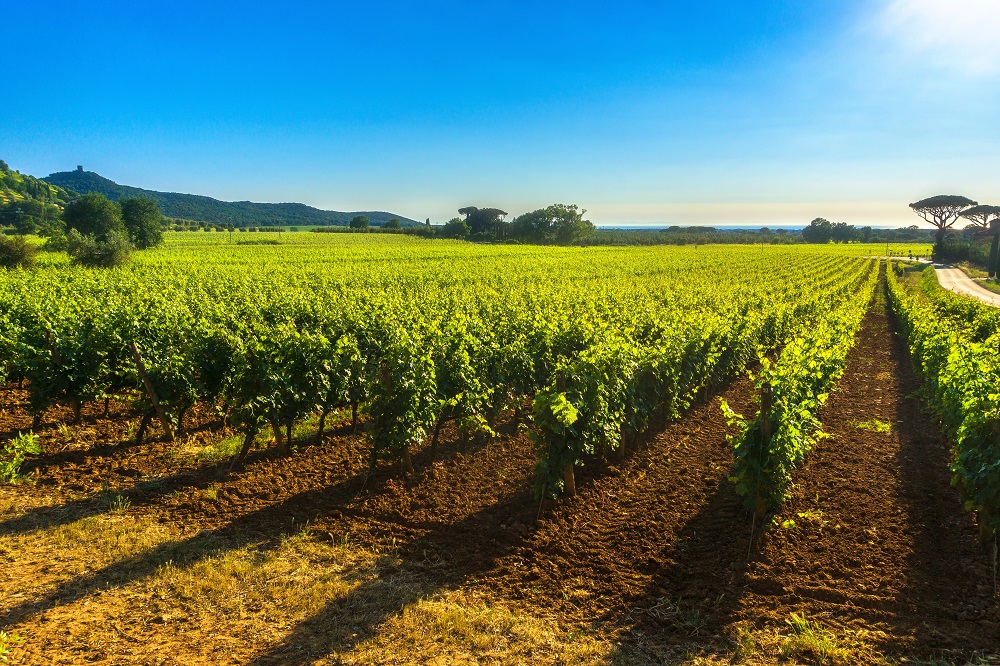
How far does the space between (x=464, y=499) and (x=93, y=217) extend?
72881 millimetres

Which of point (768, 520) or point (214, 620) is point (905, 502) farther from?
point (214, 620)

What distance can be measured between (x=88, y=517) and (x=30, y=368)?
408 cm

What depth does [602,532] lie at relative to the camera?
6.93 metres

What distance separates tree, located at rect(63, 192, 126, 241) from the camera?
199ft

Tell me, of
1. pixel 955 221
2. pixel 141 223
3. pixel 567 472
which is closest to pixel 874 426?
pixel 567 472

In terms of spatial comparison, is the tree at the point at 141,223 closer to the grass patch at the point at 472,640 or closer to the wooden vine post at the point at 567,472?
the wooden vine post at the point at 567,472

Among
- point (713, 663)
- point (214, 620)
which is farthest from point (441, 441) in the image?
point (713, 663)

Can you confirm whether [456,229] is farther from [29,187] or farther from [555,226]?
[29,187]

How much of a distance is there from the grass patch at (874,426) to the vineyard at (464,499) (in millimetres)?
73

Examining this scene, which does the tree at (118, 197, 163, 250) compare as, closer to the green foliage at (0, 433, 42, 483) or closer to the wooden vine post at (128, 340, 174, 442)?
the green foliage at (0, 433, 42, 483)

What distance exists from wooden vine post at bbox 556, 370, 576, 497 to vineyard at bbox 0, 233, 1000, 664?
3 centimetres

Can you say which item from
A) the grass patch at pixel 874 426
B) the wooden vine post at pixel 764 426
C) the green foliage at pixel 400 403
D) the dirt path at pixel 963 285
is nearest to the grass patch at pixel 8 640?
the green foliage at pixel 400 403

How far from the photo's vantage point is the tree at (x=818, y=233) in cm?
14625

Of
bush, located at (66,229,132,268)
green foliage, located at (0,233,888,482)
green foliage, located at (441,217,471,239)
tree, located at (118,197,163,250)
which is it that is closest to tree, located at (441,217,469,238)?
green foliage, located at (441,217,471,239)
